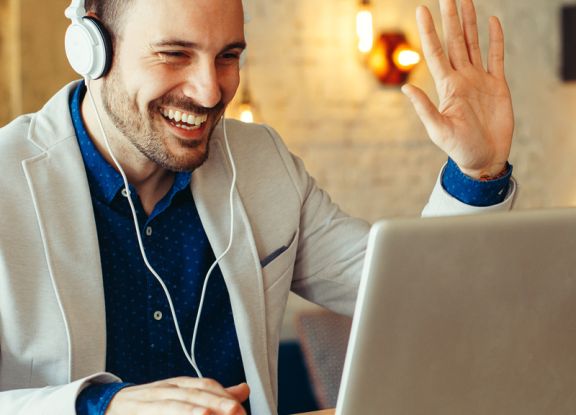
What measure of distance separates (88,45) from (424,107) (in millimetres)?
601

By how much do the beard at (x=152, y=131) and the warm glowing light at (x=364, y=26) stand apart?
7.86ft

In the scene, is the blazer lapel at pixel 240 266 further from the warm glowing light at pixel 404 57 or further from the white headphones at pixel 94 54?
the warm glowing light at pixel 404 57

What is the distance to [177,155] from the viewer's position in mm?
1571

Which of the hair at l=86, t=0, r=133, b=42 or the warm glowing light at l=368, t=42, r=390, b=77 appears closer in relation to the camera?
the hair at l=86, t=0, r=133, b=42

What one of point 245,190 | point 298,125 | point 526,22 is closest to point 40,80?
point 298,125

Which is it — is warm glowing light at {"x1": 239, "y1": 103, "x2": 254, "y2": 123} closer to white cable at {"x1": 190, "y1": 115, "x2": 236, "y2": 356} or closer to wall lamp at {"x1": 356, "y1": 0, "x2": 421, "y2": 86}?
wall lamp at {"x1": 356, "y1": 0, "x2": 421, "y2": 86}

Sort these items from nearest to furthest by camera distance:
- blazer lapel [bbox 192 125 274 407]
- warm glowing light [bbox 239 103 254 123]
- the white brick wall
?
blazer lapel [bbox 192 125 274 407], warm glowing light [bbox 239 103 254 123], the white brick wall

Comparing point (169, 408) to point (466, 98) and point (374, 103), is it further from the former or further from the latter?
point (374, 103)

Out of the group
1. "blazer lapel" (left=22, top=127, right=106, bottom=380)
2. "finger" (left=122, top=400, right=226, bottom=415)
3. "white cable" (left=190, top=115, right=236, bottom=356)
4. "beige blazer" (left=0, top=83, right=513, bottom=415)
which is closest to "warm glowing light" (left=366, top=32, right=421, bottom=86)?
"beige blazer" (left=0, top=83, right=513, bottom=415)

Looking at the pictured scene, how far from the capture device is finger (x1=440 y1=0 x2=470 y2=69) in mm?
1581

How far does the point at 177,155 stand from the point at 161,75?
5.7 inches

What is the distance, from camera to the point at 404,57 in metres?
3.99

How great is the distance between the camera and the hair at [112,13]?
157 cm

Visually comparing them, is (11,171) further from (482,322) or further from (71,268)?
(482,322)
